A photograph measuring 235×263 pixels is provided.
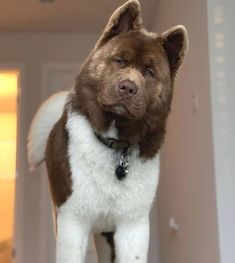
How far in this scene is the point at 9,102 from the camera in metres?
5.20

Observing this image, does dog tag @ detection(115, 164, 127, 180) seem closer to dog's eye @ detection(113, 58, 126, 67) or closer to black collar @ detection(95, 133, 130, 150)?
black collar @ detection(95, 133, 130, 150)

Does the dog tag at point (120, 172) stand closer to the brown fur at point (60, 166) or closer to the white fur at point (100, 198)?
the white fur at point (100, 198)

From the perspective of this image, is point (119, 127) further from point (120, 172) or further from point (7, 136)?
point (7, 136)

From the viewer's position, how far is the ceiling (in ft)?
11.4

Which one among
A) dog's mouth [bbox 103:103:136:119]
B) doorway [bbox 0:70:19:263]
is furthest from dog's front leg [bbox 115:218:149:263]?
doorway [bbox 0:70:19:263]

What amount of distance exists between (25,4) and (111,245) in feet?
7.75

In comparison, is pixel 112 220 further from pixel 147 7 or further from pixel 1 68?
pixel 1 68

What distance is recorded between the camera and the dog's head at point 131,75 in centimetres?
127

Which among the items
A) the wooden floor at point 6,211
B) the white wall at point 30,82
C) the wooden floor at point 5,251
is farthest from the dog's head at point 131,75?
the wooden floor at point 6,211

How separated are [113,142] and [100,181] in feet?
0.40

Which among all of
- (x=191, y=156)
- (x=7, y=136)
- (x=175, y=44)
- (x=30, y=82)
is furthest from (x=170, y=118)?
(x=7, y=136)

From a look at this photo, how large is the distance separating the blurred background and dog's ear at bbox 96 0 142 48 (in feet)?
1.65

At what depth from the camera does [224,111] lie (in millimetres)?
1761

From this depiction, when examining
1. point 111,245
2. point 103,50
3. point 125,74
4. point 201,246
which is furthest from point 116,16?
point 201,246
